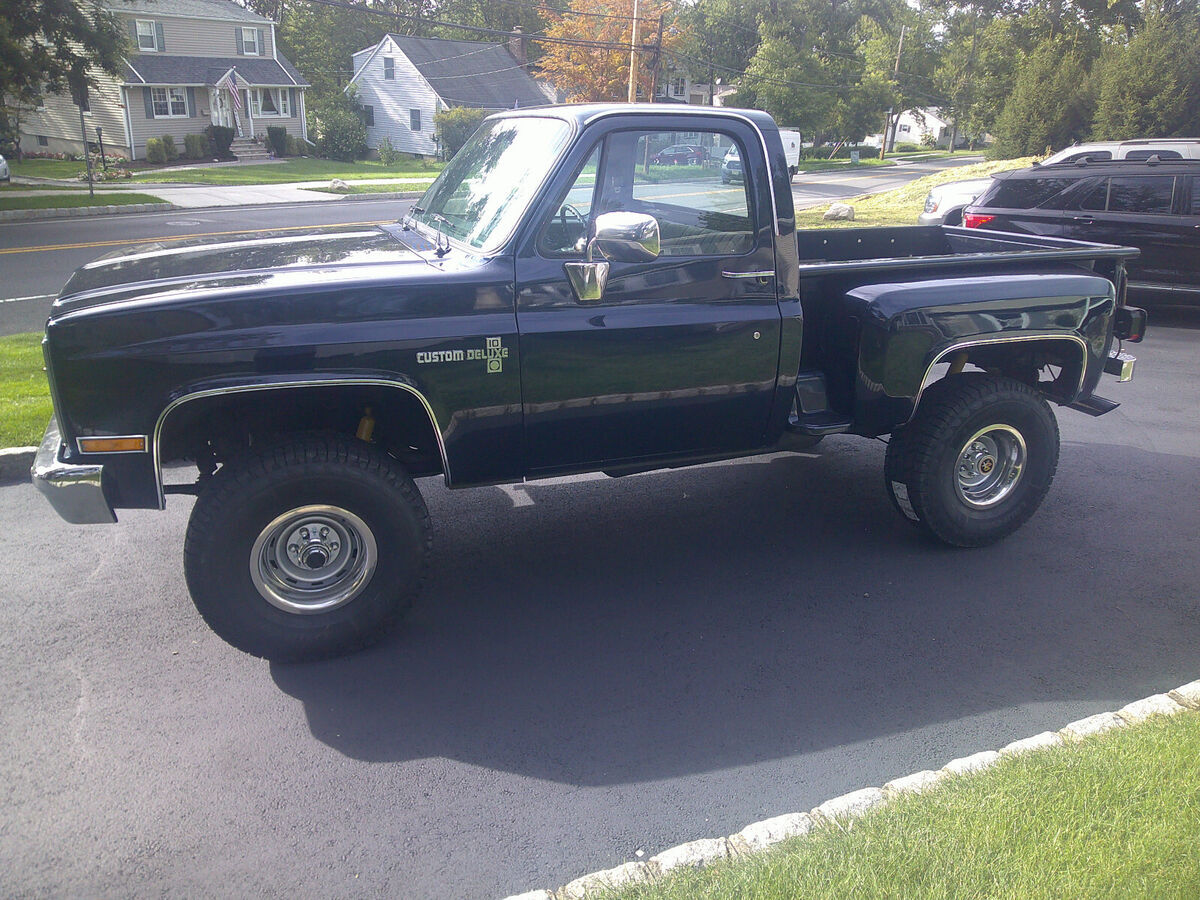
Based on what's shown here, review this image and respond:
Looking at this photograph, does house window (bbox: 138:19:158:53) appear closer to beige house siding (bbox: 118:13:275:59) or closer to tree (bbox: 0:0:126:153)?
beige house siding (bbox: 118:13:275:59)

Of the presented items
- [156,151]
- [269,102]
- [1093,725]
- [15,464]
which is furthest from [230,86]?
[1093,725]

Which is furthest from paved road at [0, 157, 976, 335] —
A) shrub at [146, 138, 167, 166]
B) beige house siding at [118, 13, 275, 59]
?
beige house siding at [118, 13, 275, 59]

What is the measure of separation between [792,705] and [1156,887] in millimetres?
1428

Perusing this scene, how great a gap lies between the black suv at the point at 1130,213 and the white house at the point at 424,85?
39473mm

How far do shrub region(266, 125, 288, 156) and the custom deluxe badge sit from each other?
43.2 meters

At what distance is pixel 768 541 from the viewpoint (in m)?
5.33

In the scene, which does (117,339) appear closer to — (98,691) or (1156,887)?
(98,691)

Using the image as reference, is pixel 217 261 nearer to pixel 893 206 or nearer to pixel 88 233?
pixel 88 233

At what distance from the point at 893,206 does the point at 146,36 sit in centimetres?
3351

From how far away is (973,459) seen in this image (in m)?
5.15

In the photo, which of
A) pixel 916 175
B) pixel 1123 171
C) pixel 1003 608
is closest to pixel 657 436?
pixel 1003 608

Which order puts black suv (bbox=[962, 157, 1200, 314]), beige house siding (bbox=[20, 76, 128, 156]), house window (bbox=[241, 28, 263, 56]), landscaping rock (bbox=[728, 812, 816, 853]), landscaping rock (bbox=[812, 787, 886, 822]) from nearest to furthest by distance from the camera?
1. landscaping rock (bbox=[728, 812, 816, 853])
2. landscaping rock (bbox=[812, 787, 886, 822])
3. black suv (bbox=[962, 157, 1200, 314])
4. beige house siding (bbox=[20, 76, 128, 156])
5. house window (bbox=[241, 28, 263, 56])

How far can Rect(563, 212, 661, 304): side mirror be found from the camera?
12.6 feet

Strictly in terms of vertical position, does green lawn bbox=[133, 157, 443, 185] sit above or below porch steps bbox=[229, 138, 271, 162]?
below
